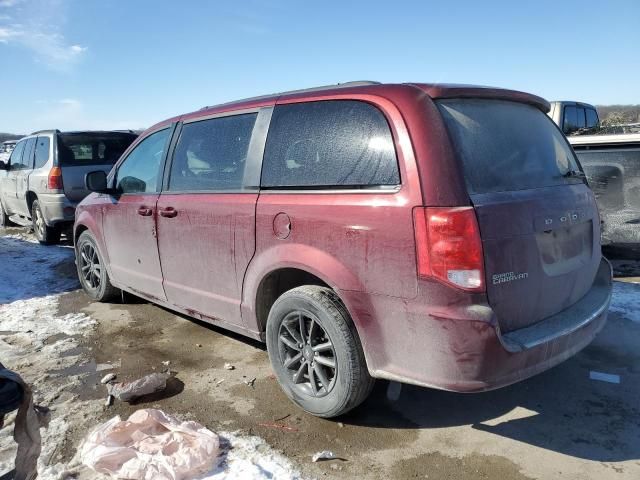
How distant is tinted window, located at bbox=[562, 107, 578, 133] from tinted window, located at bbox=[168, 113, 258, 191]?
6218 mm

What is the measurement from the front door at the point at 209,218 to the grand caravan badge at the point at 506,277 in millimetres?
1529

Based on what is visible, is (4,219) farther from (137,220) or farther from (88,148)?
(137,220)

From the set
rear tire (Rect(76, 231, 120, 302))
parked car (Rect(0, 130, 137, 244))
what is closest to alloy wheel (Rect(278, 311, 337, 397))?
rear tire (Rect(76, 231, 120, 302))

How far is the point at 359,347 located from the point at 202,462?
99 cm

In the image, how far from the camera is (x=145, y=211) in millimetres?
4488

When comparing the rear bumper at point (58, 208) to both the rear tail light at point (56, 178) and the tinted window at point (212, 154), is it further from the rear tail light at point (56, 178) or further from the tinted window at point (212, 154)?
the tinted window at point (212, 154)

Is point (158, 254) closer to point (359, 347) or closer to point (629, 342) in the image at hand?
point (359, 347)

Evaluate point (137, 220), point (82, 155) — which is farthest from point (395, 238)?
point (82, 155)

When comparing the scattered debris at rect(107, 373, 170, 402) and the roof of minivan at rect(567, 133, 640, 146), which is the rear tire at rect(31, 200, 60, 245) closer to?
the scattered debris at rect(107, 373, 170, 402)

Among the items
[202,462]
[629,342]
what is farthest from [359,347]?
[629,342]

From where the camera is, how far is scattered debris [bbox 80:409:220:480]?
268 cm

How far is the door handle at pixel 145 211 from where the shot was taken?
4.44m

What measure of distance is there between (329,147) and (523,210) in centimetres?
109

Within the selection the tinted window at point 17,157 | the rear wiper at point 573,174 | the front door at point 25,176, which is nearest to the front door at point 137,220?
the rear wiper at point 573,174
